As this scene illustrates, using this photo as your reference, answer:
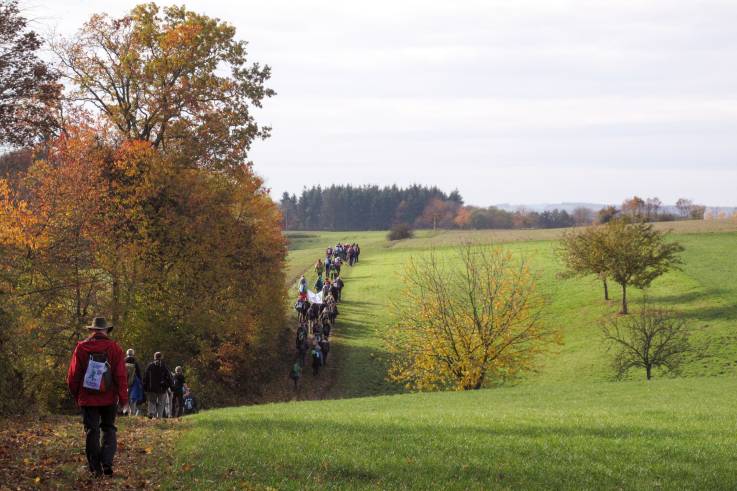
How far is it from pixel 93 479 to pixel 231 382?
84.3 feet

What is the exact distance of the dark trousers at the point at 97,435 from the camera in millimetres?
10555

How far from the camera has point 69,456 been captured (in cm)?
1180

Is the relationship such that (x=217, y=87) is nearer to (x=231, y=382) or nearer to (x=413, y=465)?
(x=231, y=382)

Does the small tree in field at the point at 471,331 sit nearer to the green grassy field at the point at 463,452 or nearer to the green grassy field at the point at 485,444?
the green grassy field at the point at 485,444

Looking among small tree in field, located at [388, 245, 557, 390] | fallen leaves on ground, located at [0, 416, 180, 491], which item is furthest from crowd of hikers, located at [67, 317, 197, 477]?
small tree in field, located at [388, 245, 557, 390]

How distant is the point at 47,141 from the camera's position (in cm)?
3055

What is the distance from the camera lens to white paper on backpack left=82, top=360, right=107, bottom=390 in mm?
10422

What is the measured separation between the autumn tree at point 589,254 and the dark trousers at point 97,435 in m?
44.2

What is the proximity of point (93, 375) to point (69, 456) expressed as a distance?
2.17 meters

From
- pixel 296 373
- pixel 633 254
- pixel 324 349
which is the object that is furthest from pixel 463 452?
pixel 633 254

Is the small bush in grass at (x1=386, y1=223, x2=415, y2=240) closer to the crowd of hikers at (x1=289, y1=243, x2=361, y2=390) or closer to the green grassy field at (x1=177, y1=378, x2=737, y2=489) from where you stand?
the crowd of hikers at (x1=289, y1=243, x2=361, y2=390)

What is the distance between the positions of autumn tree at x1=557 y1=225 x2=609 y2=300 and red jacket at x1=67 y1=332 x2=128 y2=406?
1738 inches

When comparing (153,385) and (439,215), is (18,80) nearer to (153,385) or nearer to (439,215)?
(153,385)

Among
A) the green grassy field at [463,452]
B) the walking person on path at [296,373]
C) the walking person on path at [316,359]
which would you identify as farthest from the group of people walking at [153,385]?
the walking person on path at [316,359]
